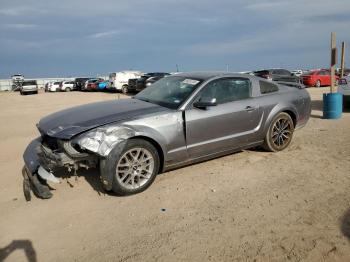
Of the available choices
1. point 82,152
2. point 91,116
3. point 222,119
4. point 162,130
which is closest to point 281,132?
point 222,119

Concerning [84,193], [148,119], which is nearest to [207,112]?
[148,119]

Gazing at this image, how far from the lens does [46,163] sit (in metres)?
4.48

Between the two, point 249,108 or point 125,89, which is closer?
point 249,108

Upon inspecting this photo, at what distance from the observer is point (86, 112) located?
16.6 feet

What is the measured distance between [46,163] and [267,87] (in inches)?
154

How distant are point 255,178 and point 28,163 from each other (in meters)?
3.22

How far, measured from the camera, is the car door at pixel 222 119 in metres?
5.02

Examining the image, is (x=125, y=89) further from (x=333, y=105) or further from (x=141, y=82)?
(x=333, y=105)

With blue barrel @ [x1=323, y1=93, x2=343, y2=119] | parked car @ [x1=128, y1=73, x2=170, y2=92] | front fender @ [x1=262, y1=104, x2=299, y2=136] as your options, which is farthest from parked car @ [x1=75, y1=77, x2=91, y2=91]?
front fender @ [x1=262, y1=104, x2=299, y2=136]

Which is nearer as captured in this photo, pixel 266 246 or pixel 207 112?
pixel 266 246

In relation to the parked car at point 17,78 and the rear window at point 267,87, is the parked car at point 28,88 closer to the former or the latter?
the parked car at point 17,78

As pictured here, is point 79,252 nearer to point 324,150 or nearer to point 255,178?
point 255,178

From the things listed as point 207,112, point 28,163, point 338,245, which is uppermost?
point 207,112

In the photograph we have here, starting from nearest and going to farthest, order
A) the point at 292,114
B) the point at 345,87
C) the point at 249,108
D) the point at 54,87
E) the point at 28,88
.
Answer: the point at 249,108
the point at 292,114
the point at 345,87
the point at 28,88
the point at 54,87
